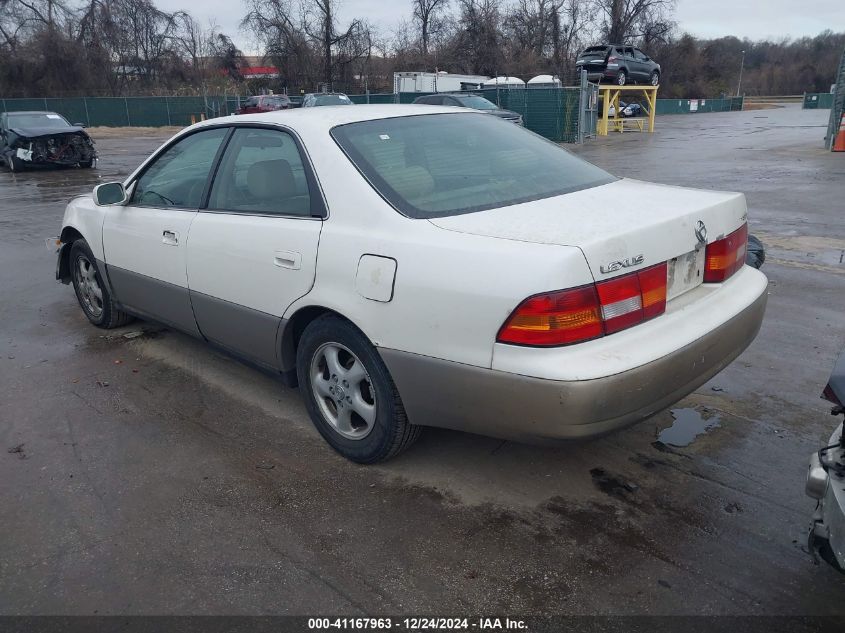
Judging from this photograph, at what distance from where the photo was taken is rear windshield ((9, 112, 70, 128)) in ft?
60.7

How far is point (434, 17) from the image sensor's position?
58625 millimetres

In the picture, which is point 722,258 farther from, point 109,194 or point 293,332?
point 109,194

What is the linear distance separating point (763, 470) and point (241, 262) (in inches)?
107

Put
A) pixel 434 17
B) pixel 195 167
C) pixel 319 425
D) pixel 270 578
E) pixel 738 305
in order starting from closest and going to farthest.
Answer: pixel 270 578 < pixel 738 305 < pixel 319 425 < pixel 195 167 < pixel 434 17

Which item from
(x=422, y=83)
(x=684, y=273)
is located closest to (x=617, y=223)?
(x=684, y=273)

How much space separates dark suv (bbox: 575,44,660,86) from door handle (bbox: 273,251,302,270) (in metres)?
27.2

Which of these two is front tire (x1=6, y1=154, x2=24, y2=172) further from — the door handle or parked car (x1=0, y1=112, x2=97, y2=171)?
the door handle

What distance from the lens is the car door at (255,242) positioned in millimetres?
3279

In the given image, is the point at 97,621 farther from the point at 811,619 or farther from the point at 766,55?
the point at 766,55

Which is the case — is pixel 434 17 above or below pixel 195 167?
above

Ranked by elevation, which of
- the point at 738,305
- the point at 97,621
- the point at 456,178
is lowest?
the point at 97,621

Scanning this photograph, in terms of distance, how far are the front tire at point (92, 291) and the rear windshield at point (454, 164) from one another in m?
2.74

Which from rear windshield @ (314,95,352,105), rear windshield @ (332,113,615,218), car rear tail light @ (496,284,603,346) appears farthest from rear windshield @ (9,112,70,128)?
car rear tail light @ (496,284,603,346)

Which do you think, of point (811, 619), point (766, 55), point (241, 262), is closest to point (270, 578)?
point (241, 262)
